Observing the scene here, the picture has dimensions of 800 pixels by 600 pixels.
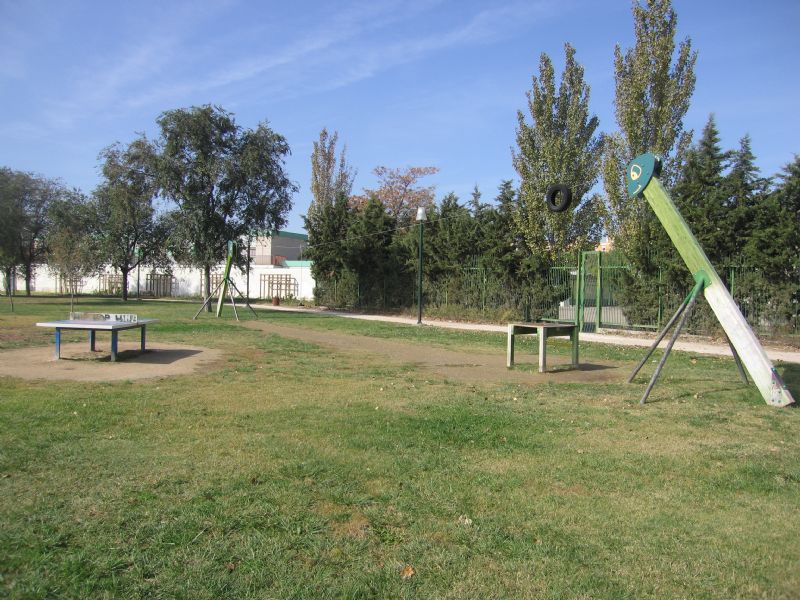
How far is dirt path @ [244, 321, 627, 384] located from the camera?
383 inches

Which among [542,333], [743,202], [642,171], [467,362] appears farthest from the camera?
[743,202]

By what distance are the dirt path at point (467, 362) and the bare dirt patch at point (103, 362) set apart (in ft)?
11.0

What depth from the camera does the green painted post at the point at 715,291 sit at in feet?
24.6

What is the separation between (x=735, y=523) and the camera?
3.77 metres

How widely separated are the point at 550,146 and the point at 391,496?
25.3 meters

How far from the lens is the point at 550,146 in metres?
27.1

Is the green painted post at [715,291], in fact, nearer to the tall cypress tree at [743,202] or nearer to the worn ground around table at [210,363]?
the worn ground around table at [210,363]

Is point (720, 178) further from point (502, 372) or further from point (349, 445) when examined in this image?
point (349, 445)

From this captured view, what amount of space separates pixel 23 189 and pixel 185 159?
22.5 m

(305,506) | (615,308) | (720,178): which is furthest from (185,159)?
(305,506)

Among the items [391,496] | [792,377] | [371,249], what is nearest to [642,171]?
[792,377]

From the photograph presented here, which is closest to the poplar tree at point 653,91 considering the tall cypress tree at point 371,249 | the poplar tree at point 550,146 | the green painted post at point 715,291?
the poplar tree at point 550,146

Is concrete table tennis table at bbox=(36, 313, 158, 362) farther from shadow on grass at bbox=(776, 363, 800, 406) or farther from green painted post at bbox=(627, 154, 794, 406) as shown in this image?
shadow on grass at bbox=(776, 363, 800, 406)

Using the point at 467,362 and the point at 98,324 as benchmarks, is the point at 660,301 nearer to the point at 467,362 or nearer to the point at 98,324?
the point at 467,362
